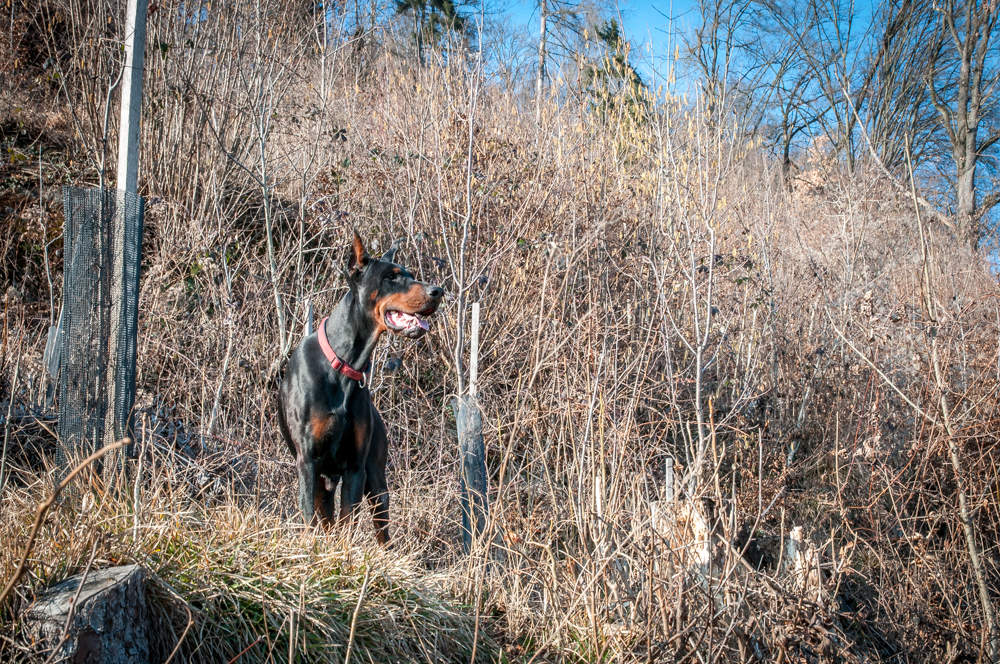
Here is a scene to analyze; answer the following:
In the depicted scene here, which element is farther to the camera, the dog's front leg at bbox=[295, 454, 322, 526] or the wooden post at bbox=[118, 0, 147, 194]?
the wooden post at bbox=[118, 0, 147, 194]

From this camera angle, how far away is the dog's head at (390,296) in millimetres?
3633

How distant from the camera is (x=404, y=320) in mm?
3656

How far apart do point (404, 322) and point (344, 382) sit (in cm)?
40

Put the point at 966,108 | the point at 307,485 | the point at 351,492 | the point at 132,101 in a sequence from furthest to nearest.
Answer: the point at 966,108
the point at 132,101
the point at 351,492
the point at 307,485

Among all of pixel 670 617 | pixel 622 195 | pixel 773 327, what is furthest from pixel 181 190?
pixel 670 617

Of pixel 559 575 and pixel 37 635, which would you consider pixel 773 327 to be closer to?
pixel 559 575

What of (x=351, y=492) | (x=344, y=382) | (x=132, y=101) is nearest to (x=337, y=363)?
(x=344, y=382)

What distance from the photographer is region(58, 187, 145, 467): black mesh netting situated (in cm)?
359

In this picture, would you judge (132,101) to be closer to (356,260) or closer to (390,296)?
(356,260)

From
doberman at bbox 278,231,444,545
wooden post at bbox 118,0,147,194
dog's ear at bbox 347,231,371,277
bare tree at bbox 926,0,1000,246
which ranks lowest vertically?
doberman at bbox 278,231,444,545

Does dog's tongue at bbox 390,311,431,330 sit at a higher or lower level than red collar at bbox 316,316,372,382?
higher

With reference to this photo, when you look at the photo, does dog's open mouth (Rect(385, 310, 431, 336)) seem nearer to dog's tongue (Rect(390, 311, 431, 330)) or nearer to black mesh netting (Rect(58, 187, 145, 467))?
dog's tongue (Rect(390, 311, 431, 330))

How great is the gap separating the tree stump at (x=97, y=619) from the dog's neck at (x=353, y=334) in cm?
140

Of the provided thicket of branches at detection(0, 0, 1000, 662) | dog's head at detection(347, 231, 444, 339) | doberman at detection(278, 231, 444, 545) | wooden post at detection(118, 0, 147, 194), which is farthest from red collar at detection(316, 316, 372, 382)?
wooden post at detection(118, 0, 147, 194)
